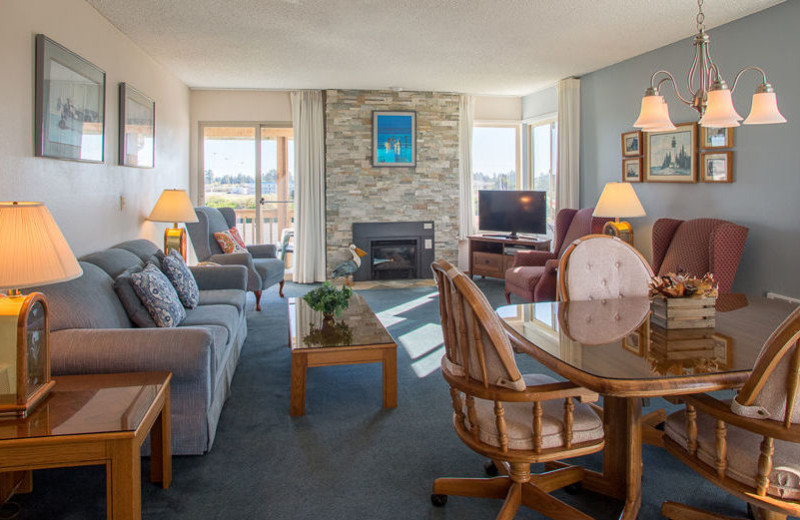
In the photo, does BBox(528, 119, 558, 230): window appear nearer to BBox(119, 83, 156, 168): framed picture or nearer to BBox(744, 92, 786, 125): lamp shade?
BBox(119, 83, 156, 168): framed picture

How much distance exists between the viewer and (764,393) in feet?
5.05

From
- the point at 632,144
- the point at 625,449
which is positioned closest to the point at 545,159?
the point at 632,144

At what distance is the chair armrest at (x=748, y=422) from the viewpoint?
1.49 metres

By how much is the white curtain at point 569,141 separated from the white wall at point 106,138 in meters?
Answer: 4.29

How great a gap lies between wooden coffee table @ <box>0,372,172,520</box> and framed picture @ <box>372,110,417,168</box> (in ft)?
18.7

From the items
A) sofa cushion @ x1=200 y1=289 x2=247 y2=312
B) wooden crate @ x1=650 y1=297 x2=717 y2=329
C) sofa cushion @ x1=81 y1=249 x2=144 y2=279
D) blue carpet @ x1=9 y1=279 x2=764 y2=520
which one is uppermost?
sofa cushion @ x1=81 y1=249 x2=144 y2=279

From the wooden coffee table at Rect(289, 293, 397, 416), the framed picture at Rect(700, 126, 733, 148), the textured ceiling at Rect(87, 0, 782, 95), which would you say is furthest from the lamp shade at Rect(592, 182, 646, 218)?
the wooden coffee table at Rect(289, 293, 397, 416)

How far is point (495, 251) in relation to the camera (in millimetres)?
7250

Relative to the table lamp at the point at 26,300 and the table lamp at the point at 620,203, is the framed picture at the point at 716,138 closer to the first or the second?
the table lamp at the point at 620,203

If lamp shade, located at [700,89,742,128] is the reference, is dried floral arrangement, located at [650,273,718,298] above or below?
below

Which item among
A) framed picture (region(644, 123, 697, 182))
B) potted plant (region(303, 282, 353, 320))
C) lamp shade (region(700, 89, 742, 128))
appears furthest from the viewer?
framed picture (region(644, 123, 697, 182))

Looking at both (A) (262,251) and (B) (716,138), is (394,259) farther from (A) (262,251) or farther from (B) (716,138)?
(B) (716,138)

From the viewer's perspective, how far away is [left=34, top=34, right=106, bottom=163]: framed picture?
321 cm

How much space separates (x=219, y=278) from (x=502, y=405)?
3288mm
